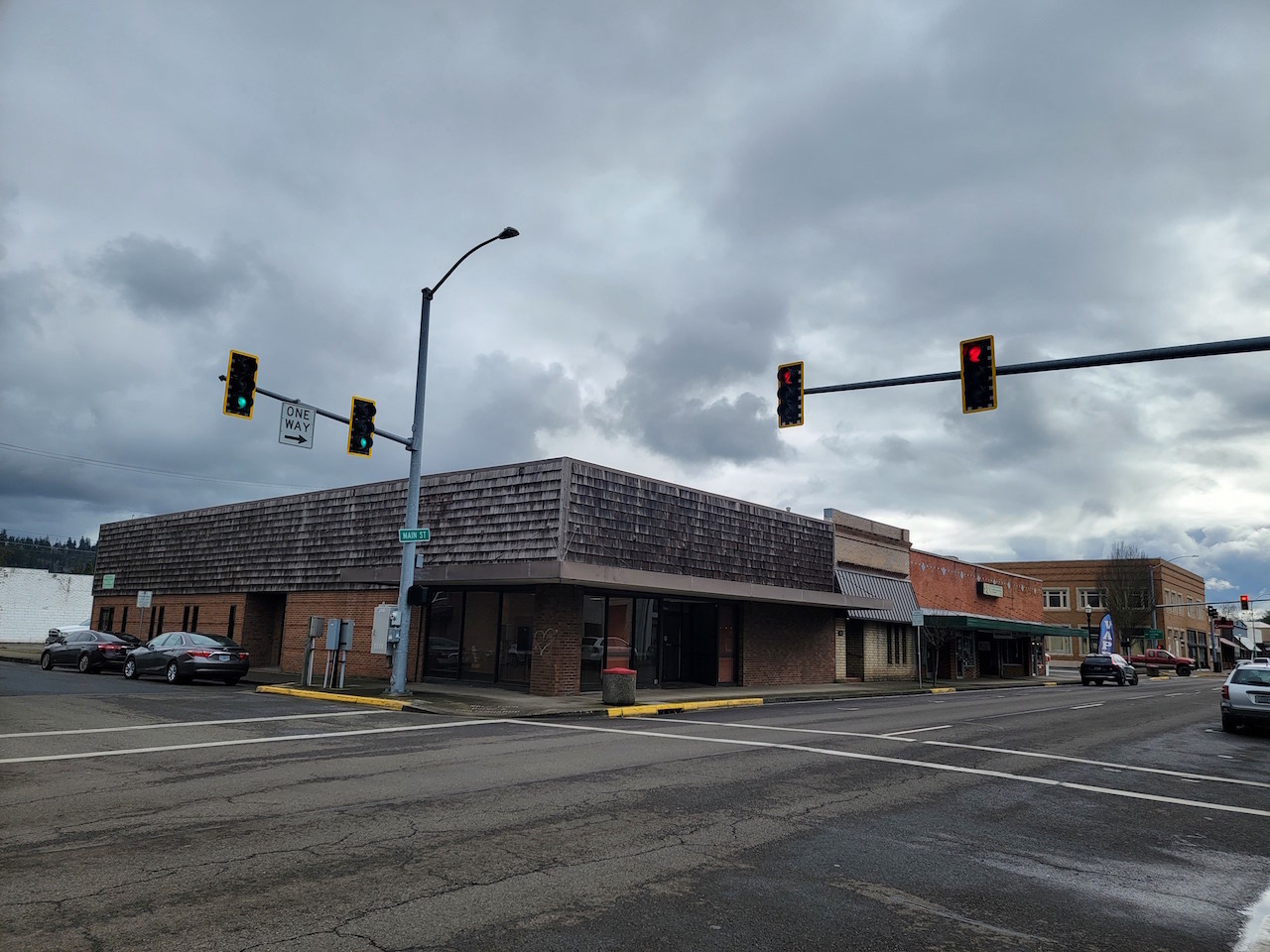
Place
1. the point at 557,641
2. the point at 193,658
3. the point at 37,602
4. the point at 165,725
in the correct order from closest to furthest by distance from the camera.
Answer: the point at 165,725
the point at 557,641
the point at 193,658
the point at 37,602

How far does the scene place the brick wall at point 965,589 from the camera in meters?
41.2

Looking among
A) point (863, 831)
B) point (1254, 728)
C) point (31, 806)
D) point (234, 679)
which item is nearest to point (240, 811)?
point (31, 806)

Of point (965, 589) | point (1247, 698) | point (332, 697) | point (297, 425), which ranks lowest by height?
point (332, 697)

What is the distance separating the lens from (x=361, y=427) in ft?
59.3

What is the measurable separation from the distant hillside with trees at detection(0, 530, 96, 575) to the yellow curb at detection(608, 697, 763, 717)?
234 ft

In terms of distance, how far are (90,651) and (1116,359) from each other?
1132 inches

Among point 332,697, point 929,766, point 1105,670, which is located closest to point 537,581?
point 332,697

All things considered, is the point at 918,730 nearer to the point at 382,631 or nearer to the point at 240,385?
the point at 382,631

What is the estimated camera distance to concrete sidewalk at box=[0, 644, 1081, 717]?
18.3 metres

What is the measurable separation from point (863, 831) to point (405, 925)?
437 centimetres

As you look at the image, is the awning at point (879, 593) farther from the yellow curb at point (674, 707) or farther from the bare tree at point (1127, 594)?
the bare tree at point (1127, 594)

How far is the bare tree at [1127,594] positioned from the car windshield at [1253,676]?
60143 mm

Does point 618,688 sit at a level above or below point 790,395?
below

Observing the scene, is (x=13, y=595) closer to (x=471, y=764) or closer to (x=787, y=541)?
(x=787, y=541)
